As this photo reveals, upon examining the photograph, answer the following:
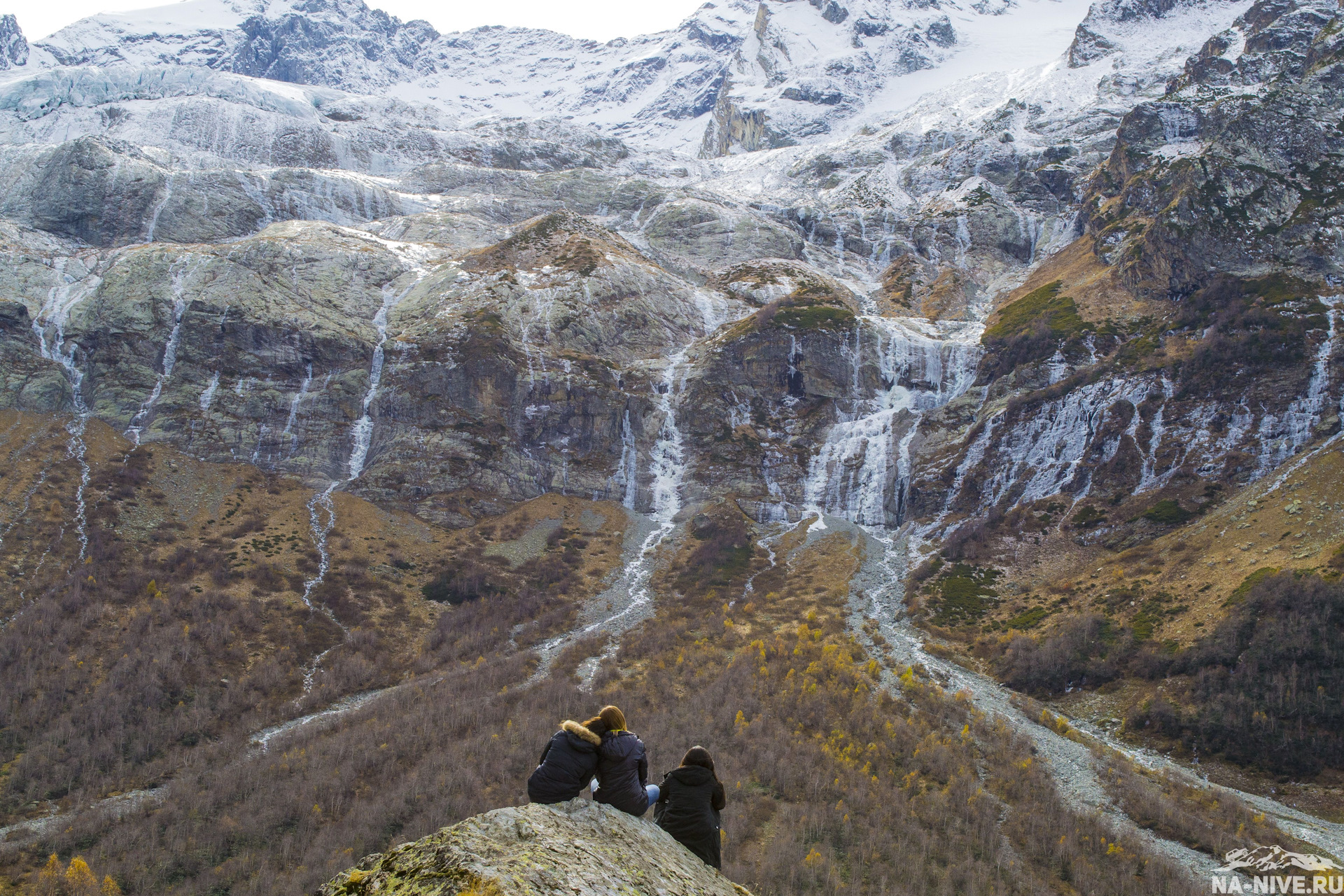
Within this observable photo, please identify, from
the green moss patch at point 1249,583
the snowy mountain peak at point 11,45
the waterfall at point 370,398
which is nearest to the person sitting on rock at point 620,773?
the green moss patch at point 1249,583

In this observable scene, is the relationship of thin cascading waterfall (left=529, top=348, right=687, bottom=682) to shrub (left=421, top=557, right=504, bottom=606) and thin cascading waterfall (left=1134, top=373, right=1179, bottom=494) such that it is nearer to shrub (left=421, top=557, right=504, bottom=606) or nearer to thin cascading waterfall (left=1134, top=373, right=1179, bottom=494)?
shrub (left=421, top=557, right=504, bottom=606)

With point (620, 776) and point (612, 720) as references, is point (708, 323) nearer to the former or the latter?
point (612, 720)

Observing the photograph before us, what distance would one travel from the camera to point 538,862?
20.2 feet

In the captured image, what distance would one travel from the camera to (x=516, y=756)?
3300 centimetres

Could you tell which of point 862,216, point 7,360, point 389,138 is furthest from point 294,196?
point 862,216

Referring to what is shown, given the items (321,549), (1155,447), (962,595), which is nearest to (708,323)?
(1155,447)

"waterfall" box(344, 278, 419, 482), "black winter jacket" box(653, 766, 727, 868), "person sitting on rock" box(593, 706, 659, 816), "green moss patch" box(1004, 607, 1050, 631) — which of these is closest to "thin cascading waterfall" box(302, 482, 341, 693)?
"waterfall" box(344, 278, 419, 482)

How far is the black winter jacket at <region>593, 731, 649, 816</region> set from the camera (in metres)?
8.39

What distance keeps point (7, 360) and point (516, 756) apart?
71.9 meters

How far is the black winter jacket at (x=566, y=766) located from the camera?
8.15 meters

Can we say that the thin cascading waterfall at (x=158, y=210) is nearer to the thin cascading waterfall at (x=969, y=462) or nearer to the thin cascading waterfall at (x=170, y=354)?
the thin cascading waterfall at (x=170, y=354)

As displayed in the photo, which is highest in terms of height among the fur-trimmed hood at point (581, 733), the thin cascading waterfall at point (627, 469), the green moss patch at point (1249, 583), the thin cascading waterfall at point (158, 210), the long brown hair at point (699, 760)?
the thin cascading waterfall at point (158, 210)

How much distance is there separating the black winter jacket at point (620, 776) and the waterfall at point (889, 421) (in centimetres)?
6633

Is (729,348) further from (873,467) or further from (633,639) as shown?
(633,639)
